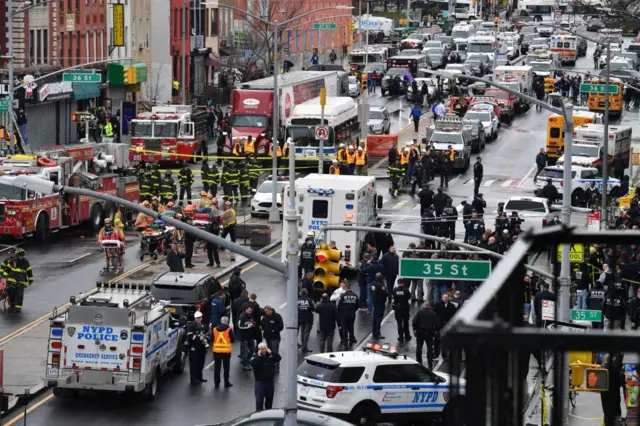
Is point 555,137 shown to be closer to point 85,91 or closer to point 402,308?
point 85,91

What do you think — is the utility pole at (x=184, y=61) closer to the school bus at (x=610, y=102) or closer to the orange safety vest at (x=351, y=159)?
the school bus at (x=610, y=102)

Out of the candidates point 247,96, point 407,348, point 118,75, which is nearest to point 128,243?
point 407,348

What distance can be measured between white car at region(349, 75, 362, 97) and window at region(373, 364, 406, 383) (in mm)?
61033

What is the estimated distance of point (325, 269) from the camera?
33844 millimetres

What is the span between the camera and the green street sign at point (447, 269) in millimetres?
24047

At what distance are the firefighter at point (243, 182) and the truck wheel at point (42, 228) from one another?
9.57 meters

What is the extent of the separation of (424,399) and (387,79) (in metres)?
65.7

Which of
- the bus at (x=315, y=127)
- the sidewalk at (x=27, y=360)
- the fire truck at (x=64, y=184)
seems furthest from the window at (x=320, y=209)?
the bus at (x=315, y=127)

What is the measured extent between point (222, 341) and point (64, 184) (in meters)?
18.3

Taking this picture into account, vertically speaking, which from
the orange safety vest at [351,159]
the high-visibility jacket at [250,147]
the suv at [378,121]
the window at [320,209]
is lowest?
the window at [320,209]

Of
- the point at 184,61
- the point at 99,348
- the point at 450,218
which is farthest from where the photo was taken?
the point at 184,61

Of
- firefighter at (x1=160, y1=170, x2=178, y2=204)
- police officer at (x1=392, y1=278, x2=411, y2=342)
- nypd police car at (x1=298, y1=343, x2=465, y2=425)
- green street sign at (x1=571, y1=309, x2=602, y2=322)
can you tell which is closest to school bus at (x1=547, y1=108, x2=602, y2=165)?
firefighter at (x1=160, y1=170, x2=178, y2=204)

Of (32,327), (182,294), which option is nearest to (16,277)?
(32,327)

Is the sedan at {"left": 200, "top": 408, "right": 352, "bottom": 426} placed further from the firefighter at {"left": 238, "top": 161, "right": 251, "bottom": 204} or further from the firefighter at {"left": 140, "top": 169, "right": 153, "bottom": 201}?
the firefighter at {"left": 238, "top": 161, "right": 251, "bottom": 204}
